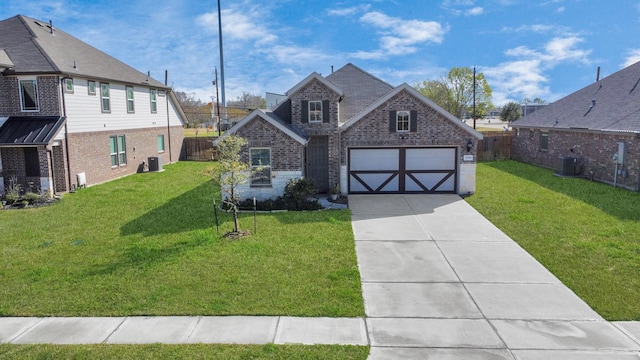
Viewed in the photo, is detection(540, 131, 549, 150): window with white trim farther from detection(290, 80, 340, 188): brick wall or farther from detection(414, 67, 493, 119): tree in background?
detection(414, 67, 493, 119): tree in background

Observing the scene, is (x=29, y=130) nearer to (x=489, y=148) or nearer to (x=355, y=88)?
(x=355, y=88)

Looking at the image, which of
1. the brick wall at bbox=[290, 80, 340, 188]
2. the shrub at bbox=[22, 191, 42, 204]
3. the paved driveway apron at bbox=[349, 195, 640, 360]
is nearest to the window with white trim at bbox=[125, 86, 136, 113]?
the shrub at bbox=[22, 191, 42, 204]

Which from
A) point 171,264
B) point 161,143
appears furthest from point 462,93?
point 171,264

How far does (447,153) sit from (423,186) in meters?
1.70

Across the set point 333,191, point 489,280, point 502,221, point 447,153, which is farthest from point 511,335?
point 447,153

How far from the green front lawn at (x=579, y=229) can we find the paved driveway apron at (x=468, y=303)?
50 cm

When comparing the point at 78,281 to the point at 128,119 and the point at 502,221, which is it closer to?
the point at 502,221

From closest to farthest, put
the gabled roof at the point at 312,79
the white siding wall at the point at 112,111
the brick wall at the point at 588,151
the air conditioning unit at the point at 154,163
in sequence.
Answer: the gabled roof at the point at 312,79, the brick wall at the point at 588,151, the white siding wall at the point at 112,111, the air conditioning unit at the point at 154,163

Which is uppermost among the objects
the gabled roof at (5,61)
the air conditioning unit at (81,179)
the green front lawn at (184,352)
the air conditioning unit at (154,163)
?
the gabled roof at (5,61)

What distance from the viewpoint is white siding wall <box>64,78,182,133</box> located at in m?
19.2

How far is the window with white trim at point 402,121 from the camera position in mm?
17312

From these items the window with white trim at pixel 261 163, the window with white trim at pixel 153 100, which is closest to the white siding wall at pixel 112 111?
the window with white trim at pixel 153 100

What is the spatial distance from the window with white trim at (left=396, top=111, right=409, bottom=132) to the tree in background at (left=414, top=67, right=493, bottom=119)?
124ft

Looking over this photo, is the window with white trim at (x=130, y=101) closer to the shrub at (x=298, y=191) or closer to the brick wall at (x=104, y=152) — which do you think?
the brick wall at (x=104, y=152)
